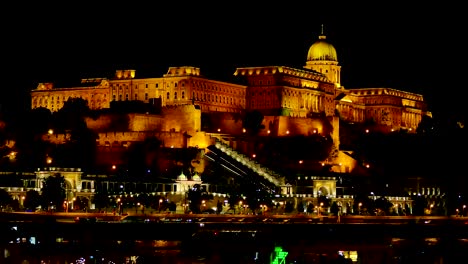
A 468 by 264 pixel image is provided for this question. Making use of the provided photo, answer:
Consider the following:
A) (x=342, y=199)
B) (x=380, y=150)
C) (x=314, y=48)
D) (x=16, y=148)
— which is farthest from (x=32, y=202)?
(x=314, y=48)

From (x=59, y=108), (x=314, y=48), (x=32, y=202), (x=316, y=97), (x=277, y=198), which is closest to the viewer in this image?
(x=32, y=202)

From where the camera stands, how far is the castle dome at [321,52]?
179625 mm

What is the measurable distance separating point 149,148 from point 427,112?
227 feet

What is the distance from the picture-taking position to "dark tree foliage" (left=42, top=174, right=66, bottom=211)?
108 m

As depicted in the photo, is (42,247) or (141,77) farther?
(141,77)

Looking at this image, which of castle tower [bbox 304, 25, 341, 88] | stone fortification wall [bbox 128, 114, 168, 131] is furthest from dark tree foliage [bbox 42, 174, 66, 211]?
castle tower [bbox 304, 25, 341, 88]

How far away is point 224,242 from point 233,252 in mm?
3985

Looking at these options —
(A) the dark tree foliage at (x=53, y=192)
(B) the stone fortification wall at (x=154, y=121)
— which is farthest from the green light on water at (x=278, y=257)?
(B) the stone fortification wall at (x=154, y=121)

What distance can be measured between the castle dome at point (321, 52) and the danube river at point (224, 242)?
7531 cm

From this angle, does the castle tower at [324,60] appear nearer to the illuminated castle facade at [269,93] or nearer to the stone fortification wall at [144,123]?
the illuminated castle facade at [269,93]

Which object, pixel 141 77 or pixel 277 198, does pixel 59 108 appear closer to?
pixel 141 77

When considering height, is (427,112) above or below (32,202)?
above

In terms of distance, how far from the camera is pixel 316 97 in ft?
546

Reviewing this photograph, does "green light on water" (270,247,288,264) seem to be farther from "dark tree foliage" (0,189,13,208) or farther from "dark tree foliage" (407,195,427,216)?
"dark tree foliage" (407,195,427,216)
